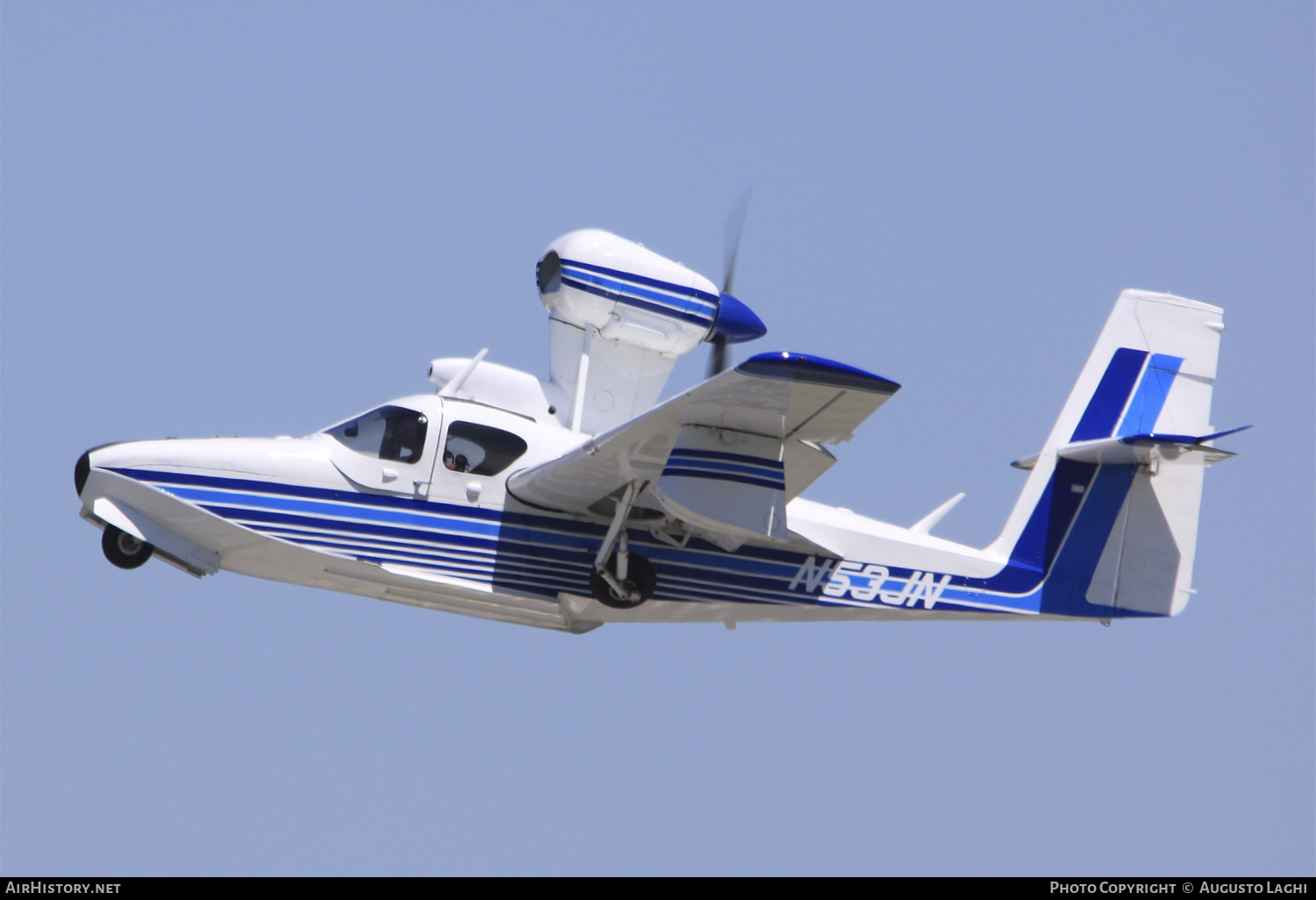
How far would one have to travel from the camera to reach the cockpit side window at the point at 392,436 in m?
12.3

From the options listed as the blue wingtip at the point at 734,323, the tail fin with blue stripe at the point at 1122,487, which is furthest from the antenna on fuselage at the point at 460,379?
the tail fin with blue stripe at the point at 1122,487

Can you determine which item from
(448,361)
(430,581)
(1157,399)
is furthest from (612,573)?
(1157,399)

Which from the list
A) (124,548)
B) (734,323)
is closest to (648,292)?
(734,323)

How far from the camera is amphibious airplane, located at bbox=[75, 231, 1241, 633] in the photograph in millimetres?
11258

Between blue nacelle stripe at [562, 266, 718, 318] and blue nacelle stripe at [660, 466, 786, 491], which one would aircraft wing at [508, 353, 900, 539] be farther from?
blue nacelle stripe at [562, 266, 718, 318]

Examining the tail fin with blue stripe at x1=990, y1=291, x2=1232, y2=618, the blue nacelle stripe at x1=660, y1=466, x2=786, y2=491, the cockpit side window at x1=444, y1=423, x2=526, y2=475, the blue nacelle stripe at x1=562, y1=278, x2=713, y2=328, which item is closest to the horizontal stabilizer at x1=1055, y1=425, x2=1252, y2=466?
the tail fin with blue stripe at x1=990, y1=291, x2=1232, y2=618

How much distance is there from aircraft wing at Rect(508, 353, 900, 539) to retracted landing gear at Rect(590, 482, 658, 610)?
54 cm

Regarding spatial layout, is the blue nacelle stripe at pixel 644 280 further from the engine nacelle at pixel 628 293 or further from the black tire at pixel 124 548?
the black tire at pixel 124 548

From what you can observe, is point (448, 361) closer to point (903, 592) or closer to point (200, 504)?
point (200, 504)

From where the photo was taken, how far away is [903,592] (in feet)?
43.4

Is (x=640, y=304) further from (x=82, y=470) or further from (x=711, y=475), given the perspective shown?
(x=82, y=470)

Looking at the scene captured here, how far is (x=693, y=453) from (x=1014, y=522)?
13.9ft

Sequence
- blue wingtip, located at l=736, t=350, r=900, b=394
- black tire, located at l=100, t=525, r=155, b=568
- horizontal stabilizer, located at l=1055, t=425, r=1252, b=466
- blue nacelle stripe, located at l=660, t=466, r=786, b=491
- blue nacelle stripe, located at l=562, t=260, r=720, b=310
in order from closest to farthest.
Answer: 1. blue wingtip, located at l=736, t=350, r=900, b=394
2. blue nacelle stripe, located at l=660, t=466, r=786, b=491
3. black tire, located at l=100, t=525, r=155, b=568
4. horizontal stabilizer, located at l=1055, t=425, r=1252, b=466
5. blue nacelle stripe, located at l=562, t=260, r=720, b=310

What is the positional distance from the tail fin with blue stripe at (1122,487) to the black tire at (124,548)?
7811mm
